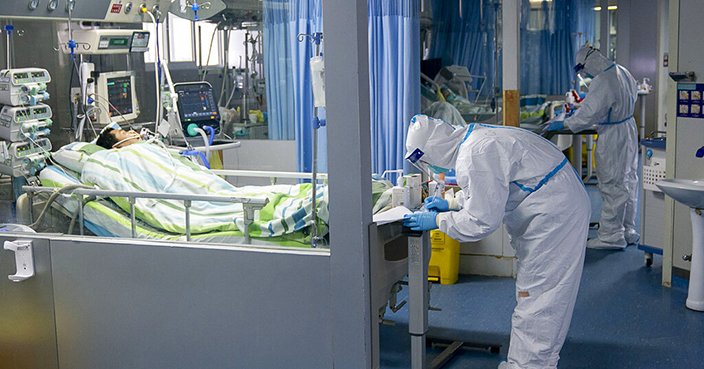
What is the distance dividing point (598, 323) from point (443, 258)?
3.54 feet

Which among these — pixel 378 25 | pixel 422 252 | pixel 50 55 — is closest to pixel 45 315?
pixel 50 55

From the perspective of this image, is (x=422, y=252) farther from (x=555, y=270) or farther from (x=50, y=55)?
(x=50, y=55)

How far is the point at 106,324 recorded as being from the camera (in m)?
3.22

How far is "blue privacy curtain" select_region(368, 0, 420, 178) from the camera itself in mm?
5047

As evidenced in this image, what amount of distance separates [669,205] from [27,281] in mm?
3798

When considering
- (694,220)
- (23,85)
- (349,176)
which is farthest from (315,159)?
(694,220)

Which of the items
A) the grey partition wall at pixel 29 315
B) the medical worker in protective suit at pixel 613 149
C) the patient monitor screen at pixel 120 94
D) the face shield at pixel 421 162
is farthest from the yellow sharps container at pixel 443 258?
the grey partition wall at pixel 29 315

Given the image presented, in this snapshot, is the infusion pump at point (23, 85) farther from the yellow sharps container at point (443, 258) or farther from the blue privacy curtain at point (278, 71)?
the yellow sharps container at point (443, 258)

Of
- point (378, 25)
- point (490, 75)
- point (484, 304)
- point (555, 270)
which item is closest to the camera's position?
point (555, 270)

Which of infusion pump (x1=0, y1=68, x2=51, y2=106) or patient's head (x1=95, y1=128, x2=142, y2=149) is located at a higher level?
infusion pump (x1=0, y1=68, x2=51, y2=106)

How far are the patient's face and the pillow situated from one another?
0.49 feet

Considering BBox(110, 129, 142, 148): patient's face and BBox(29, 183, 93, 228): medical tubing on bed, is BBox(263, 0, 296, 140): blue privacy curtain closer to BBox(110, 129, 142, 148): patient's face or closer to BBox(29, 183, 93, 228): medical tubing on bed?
BBox(110, 129, 142, 148): patient's face

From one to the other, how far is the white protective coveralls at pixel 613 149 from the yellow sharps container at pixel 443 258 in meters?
1.59

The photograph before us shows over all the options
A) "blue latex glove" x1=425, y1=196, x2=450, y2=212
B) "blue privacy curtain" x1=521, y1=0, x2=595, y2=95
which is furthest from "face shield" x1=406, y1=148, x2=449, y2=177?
"blue privacy curtain" x1=521, y1=0, x2=595, y2=95
